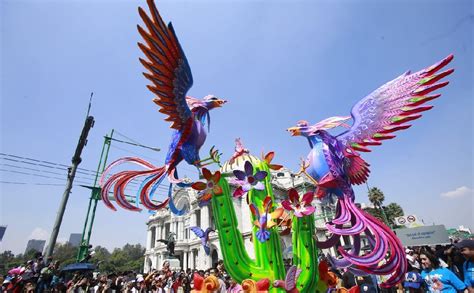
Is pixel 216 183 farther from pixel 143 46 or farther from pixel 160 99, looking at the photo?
pixel 143 46

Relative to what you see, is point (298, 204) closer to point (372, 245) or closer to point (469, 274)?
point (372, 245)

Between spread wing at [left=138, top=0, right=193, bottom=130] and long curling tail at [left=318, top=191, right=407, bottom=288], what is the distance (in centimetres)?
316

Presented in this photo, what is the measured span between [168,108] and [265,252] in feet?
9.36

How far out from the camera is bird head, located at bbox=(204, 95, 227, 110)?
16.6ft

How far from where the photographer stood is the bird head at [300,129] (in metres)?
5.00

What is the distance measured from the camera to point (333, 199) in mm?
4734

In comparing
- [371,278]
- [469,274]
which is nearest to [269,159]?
[469,274]

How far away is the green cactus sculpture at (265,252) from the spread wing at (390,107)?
179 cm

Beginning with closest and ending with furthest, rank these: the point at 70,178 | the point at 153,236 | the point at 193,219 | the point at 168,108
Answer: the point at 168,108
the point at 70,178
the point at 193,219
the point at 153,236

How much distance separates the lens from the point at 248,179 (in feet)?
14.2

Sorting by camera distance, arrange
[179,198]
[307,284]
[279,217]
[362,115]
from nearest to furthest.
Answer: [307,284], [279,217], [362,115], [179,198]

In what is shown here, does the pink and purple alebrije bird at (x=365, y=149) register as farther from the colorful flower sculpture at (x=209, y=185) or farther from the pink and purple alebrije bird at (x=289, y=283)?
the colorful flower sculpture at (x=209, y=185)

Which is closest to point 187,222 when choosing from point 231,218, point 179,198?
point 179,198

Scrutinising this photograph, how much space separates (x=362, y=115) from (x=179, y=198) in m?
30.0
